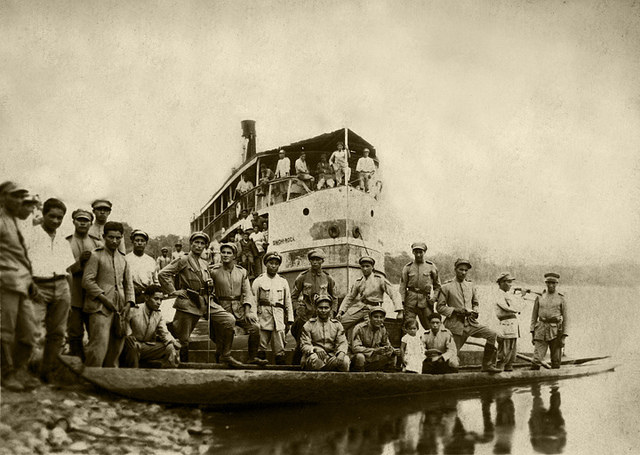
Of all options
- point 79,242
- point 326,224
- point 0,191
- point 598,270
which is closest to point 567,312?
point 598,270

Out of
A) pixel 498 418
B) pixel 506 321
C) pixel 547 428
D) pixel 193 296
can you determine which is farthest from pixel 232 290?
pixel 506 321

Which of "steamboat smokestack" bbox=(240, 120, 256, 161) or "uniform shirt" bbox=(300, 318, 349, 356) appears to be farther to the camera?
"steamboat smokestack" bbox=(240, 120, 256, 161)

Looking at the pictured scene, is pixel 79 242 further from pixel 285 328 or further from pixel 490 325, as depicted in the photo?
pixel 490 325

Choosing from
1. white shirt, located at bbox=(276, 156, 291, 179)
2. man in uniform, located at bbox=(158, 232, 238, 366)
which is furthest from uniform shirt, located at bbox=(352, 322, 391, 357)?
white shirt, located at bbox=(276, 156, 291, 179)

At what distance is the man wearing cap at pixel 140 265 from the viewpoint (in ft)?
14.9

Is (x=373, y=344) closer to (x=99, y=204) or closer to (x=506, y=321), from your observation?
(x=506, y=321)

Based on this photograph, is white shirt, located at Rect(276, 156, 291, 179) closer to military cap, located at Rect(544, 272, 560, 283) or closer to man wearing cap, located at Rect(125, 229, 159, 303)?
military cap, located at Rect(544, 272, 560, 283)

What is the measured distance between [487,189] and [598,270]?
1.36 metres

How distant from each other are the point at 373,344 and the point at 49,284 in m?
2.64

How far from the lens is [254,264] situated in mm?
8766

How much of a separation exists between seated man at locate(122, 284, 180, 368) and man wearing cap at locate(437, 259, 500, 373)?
2721 mm

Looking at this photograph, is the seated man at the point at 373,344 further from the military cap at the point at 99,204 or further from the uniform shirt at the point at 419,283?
the military cap at the point at 99,204

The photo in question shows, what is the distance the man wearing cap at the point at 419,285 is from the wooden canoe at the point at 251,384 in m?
0.70

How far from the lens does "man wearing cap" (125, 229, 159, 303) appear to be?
4.55 metres
